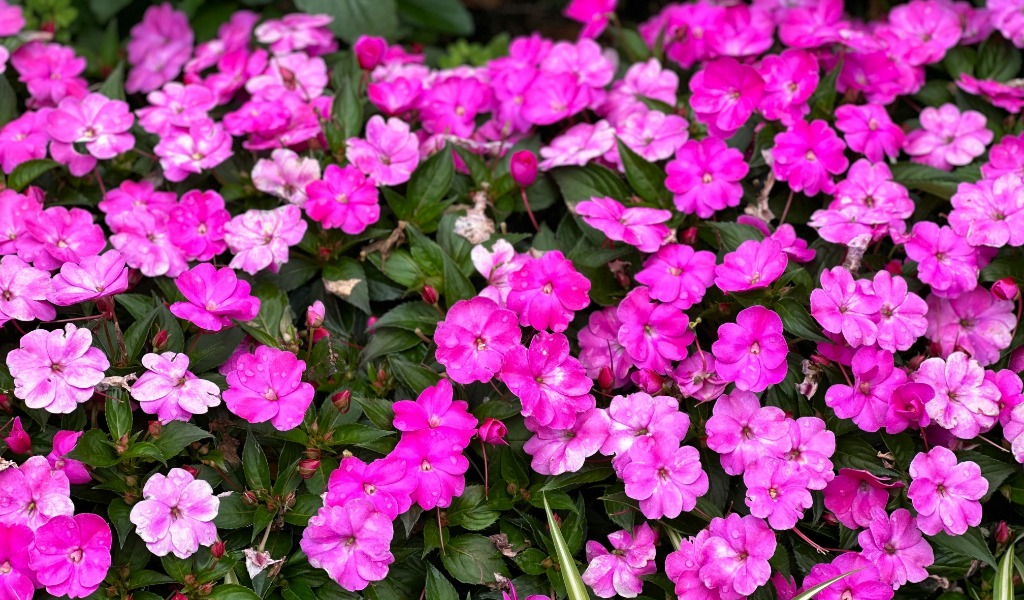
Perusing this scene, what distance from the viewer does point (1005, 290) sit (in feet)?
6.90

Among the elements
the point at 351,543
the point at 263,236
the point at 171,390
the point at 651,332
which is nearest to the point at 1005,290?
the point at 651,332

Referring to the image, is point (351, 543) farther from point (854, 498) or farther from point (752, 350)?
point (854, 498)

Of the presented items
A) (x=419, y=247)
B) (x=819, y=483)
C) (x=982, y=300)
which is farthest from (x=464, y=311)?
(x=982, y=300)

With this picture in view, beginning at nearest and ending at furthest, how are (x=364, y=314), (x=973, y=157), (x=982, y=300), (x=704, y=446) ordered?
(x=704, y=446) → (x=982, y=300) → (x=364, y=314) → (x=973, y=157)

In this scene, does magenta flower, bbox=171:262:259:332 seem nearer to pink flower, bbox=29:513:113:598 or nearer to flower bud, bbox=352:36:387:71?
pink flower, bbox=29:513:113:598

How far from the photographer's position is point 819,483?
1926 millimetres

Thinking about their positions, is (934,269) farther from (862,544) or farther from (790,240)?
(862,544)

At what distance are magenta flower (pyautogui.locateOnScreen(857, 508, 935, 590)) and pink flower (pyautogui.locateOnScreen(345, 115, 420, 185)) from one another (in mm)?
1401

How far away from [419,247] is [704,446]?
84 centimetres

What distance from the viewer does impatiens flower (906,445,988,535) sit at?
1919 mm

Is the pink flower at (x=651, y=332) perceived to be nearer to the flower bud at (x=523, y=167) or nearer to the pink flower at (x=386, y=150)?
the flower bud at (x=523, y=167)

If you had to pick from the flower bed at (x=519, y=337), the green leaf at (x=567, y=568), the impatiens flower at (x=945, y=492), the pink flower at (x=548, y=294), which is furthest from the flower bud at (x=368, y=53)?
the impatiens flower at (x=945, y=492)

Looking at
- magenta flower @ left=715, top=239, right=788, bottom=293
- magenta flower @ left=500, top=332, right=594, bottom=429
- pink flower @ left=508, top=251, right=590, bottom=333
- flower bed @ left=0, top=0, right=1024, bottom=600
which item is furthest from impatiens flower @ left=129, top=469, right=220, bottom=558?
magenta flower @ left=715, top=239, right=788, bottom=293

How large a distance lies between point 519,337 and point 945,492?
37.7 inches
